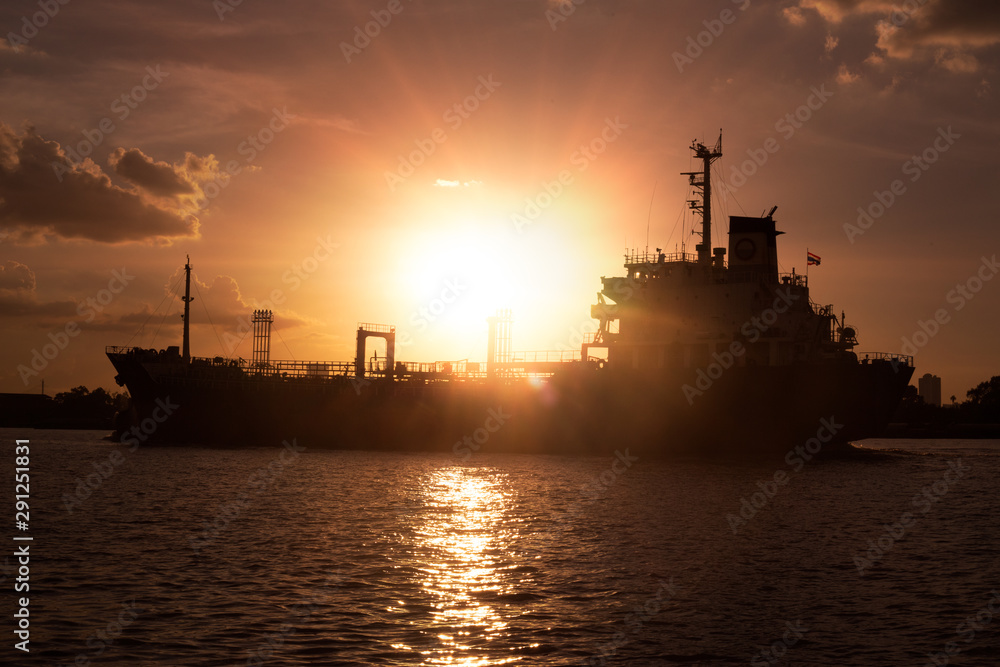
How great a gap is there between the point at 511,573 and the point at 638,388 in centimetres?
2532

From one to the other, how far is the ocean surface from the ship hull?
8.63m

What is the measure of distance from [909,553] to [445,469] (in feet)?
66.5

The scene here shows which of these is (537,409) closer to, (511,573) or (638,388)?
(638,388)

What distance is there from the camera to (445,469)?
34125 millimetres

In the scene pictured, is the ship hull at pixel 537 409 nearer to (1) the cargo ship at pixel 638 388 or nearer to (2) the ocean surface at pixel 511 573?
(1) the cargo ship at pixel 638 388

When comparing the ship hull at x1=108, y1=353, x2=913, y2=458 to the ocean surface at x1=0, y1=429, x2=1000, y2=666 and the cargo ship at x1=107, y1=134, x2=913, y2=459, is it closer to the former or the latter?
the cargo ship at x1=107, y1=134, x2=913, y2=459

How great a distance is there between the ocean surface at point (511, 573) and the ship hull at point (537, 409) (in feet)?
28.3

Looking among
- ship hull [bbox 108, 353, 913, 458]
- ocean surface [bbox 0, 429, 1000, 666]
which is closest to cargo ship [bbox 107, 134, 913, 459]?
ship hull [bbox 108, 353, 913, 458]

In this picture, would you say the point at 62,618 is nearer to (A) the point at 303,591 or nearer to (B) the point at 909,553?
(A) the point at 303,591

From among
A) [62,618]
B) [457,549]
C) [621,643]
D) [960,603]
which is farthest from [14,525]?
[960,603]

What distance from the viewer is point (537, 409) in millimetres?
43375

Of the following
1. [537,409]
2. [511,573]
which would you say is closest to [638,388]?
[537,409]

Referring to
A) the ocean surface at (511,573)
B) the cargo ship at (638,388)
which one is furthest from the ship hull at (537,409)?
the ocean surface at (511,573)

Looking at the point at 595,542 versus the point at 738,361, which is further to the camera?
the point at 738,361
